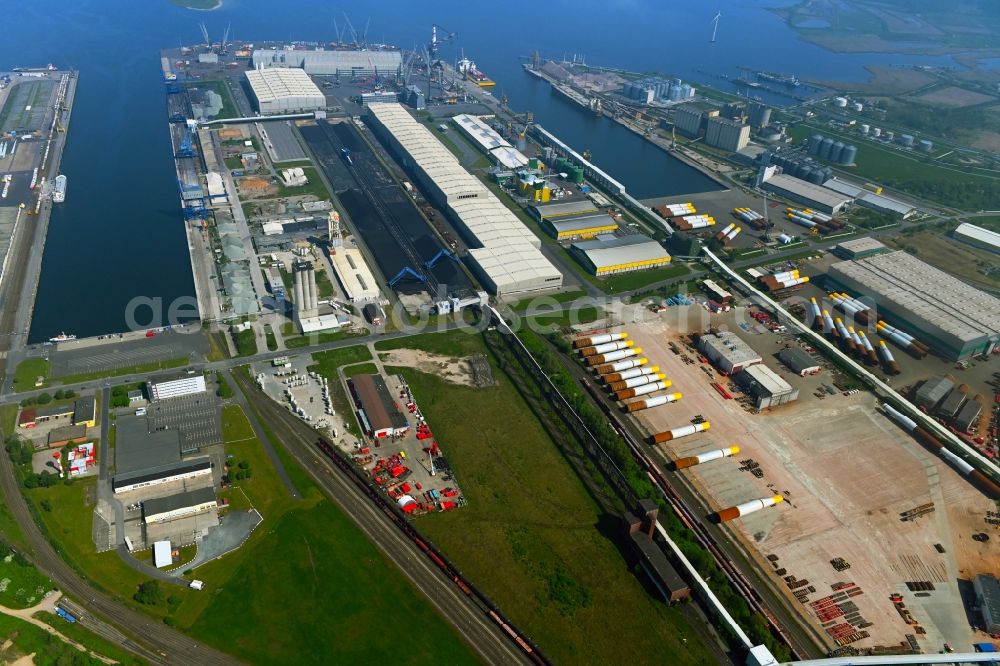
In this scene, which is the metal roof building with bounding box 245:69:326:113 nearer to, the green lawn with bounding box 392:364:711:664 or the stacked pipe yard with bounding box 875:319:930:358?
the green lawn with bounding box 392:364:711:664

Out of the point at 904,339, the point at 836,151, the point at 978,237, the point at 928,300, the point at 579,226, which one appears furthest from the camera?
the point at 836,151

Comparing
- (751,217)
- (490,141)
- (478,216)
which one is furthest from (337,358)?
(751,217)

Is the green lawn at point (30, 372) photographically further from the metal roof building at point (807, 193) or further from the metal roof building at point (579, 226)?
the metal roof building at point (807, 193)

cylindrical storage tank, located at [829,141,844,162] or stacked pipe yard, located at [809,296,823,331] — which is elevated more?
cylindrical storage tank, located at [829,141,844,162]

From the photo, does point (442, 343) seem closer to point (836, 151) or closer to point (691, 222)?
point (691, 222)

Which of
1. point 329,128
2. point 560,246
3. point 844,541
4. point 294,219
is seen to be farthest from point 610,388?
point 329,128

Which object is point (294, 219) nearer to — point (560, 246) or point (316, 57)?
point (560, 246)

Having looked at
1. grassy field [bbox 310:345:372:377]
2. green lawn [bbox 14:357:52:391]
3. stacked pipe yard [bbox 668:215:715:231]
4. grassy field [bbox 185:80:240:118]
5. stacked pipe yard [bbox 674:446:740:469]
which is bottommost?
stacked pipe yard [bbox 674:446:740:469]

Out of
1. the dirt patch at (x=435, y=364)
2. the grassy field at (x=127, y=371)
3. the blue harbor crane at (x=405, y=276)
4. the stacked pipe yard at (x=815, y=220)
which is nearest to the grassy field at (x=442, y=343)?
the dirt patch at (x=435, y=364)

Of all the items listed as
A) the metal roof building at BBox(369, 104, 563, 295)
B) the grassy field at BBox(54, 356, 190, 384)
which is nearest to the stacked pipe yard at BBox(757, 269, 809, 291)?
the metal roof building at BBox(369, 104, 563, 295)

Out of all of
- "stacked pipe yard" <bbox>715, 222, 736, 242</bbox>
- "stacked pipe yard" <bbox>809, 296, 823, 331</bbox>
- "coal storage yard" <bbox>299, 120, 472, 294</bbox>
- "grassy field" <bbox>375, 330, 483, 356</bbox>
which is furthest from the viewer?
"stacked pipe yard" <bbox>715, 222, 736, 242</bbox>
